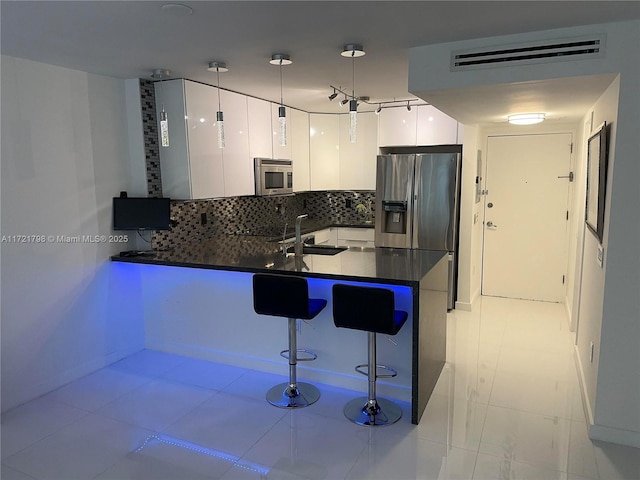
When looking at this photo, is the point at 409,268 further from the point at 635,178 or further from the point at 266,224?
the point at 266,224

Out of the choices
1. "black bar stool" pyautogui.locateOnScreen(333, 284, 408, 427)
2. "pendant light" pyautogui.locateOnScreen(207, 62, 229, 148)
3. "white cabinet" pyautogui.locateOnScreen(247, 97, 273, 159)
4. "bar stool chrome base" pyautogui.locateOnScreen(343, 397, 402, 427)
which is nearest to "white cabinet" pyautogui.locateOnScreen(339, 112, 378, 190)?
"white cabinet" pyautogui.locateOnScreen(247, 97, 273, 159)

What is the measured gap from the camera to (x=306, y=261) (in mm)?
3441

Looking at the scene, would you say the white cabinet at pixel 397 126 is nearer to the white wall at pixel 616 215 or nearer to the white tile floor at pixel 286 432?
the white wall at pixel 616 215

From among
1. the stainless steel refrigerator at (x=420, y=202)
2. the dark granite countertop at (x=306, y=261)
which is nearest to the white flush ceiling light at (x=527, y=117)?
the stainless steel refrigerator at (x=420, y=202)

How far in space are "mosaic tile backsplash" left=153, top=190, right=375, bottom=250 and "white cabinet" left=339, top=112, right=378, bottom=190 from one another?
0.98ft

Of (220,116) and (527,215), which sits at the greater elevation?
(220,116)

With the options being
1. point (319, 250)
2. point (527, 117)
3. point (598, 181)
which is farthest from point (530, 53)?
point (319, 250)

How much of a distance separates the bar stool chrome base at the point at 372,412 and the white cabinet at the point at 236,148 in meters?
2.28

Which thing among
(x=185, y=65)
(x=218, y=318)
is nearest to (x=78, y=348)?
(x=218, y=318)

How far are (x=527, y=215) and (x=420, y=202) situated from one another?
1.52 m

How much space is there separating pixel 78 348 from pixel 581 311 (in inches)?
164

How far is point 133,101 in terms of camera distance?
3.90 m

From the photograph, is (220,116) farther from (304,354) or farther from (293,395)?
(293,395)

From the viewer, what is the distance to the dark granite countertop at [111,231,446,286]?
300 cm
